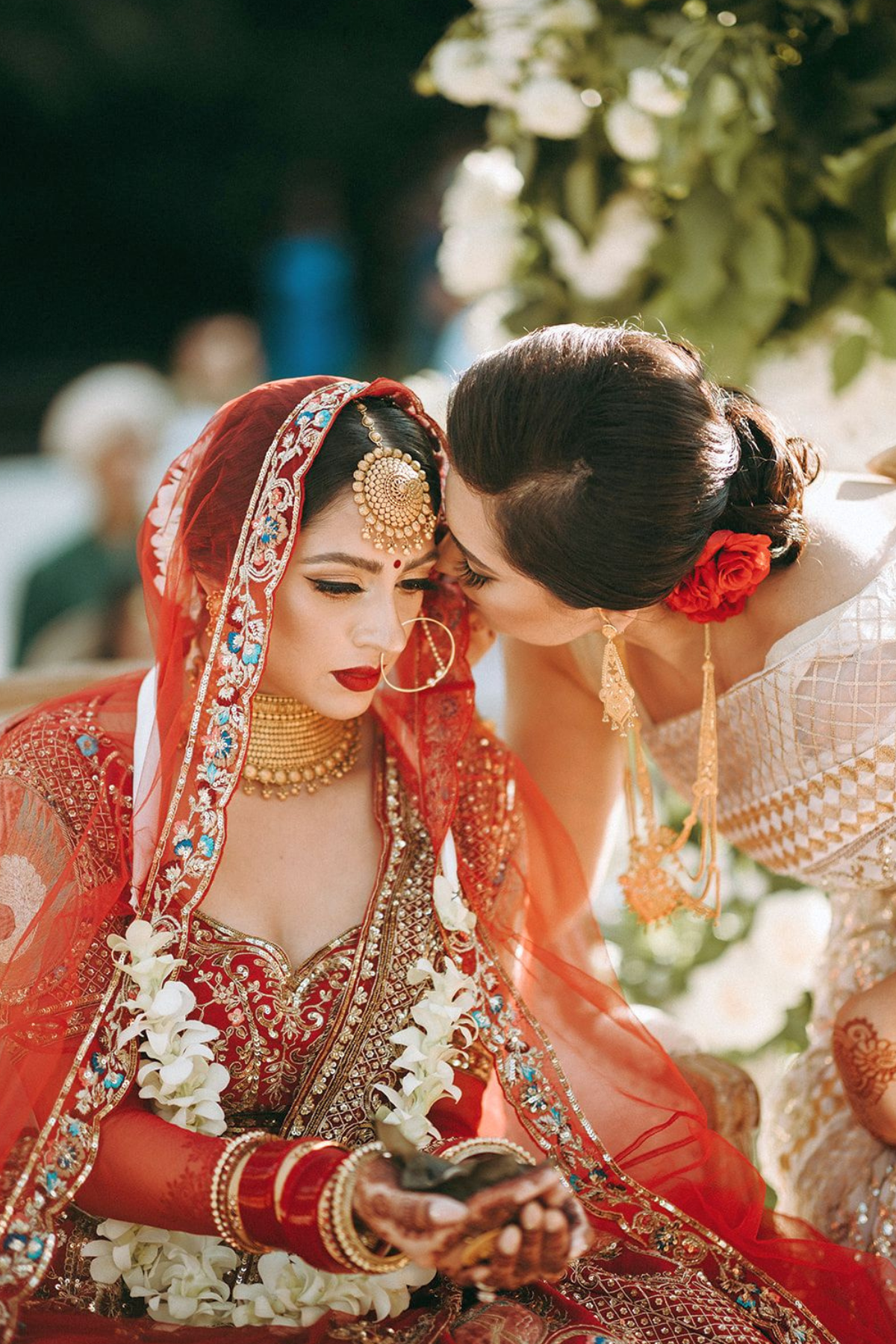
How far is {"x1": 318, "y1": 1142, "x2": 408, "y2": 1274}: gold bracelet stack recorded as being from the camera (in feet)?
4.63

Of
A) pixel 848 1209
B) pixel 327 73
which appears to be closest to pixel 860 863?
pixel 848 1209

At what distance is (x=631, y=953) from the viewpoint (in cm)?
320

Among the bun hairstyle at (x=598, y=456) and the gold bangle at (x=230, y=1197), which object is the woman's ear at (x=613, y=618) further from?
the gold bangle at (x=230, y=1197)

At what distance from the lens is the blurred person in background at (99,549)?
4871mm

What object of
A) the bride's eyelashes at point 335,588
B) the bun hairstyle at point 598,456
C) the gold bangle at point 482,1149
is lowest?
the gold bangle at point 482,1149

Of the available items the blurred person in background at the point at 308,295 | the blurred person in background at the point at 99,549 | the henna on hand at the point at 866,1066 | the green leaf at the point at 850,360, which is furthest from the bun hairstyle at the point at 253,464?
the blurred person in background at the point at 308,295

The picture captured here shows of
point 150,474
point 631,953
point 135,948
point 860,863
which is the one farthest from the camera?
point 150,474

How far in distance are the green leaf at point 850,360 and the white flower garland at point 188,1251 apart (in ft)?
5.51

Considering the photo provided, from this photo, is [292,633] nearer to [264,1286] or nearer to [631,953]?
[264,1286]

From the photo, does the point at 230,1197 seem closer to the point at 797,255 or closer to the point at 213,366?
the point at 797,255

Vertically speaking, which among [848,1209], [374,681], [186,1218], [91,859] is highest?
[374,681]

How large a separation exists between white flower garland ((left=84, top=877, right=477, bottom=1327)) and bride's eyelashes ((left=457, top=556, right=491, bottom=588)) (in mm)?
618

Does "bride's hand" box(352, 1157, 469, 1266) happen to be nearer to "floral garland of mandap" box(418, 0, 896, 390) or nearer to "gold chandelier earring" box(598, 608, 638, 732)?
"gold chandelier earring" box(598, 608, 638, 732)

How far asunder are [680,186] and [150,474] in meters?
3.04
